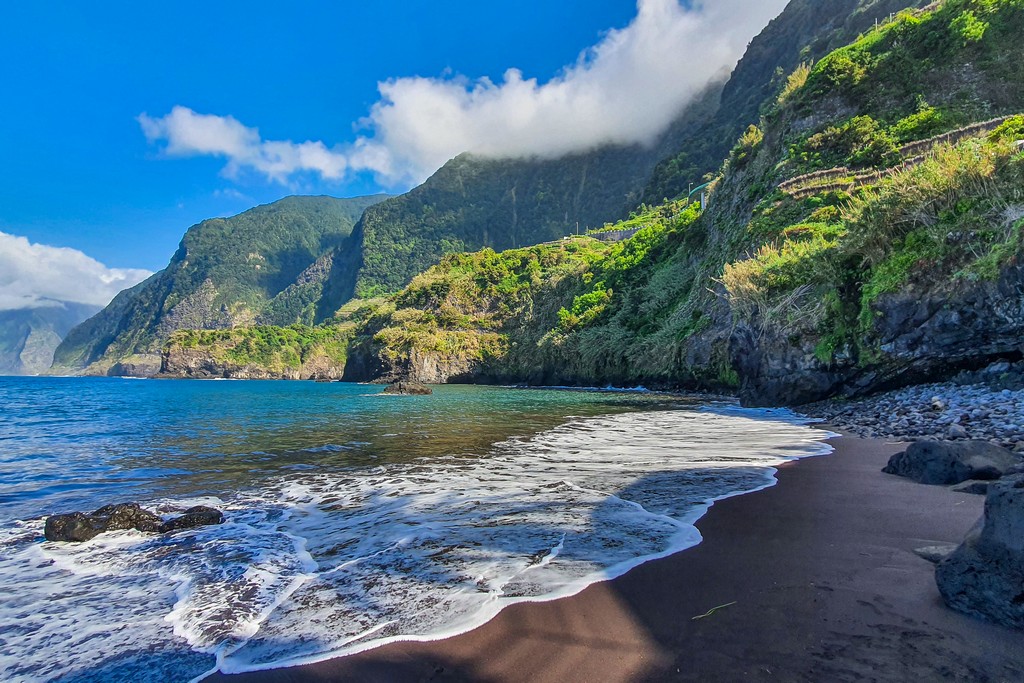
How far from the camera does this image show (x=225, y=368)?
143m

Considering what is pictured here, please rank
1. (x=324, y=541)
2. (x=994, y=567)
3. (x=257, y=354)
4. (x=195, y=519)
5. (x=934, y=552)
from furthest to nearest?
(x=257, y=354) < (x=195, y=519) < (x=324, y=541) < (x=934, y=552) < (x=994, y=567)

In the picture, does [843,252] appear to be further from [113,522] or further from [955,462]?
[113,522]

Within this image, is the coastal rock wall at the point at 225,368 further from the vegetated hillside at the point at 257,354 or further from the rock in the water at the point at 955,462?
the rock in the water at the point at 955,462

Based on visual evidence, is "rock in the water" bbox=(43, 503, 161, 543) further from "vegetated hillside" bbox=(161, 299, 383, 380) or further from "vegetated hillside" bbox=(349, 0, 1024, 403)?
"vegetated hillside" bbox=(161, 299, 383, 380)

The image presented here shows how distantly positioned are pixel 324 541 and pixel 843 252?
20.4m

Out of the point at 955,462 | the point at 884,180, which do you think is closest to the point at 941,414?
the point at 955,462

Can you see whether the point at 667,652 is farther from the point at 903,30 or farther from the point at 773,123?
the point at 903,30

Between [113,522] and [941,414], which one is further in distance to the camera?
[941,414]

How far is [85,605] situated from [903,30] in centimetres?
5304

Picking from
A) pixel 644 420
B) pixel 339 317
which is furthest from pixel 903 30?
pixel 339 317

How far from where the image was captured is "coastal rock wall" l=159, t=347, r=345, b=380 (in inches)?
5527

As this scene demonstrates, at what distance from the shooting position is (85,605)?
4.30m

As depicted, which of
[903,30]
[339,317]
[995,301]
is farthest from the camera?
[339,317]

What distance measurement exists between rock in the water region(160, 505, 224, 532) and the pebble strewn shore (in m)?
12.0
